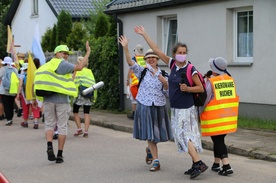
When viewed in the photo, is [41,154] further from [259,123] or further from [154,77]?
[259,123]

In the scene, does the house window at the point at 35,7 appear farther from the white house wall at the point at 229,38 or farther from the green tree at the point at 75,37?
the white house wall at the point at 229,38

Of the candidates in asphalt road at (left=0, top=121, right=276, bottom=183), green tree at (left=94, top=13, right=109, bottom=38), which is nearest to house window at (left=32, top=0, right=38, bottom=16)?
green tree at (left=94, top=13, right=109, bottom=38)

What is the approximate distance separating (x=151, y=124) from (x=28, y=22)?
28.5 m

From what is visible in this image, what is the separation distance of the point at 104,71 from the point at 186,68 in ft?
34.8

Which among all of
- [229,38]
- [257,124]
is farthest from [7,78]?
[257,124]

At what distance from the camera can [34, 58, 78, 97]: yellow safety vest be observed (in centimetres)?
956

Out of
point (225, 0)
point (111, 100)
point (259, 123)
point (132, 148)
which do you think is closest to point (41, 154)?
point (132, 148)

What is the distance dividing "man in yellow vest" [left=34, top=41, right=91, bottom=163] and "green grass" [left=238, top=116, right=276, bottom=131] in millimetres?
4602

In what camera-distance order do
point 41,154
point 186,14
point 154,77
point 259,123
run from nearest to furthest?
point 154,77
point 41,154
point 259,123
point 186,14

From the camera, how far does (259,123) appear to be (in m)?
12.9

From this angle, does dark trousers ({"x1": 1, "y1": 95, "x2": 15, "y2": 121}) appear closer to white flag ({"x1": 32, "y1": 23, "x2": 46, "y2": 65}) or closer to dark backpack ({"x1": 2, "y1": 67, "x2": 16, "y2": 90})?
dark backpack ({"x1": 2, "y1": 67, "x2": 16, "y2": 90})

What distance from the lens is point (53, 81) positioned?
9578mm

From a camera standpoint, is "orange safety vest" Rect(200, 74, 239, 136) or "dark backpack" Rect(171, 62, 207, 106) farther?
"orange safety vest" Rect(200, 74, 239, 136)

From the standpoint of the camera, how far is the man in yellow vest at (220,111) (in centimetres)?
830
